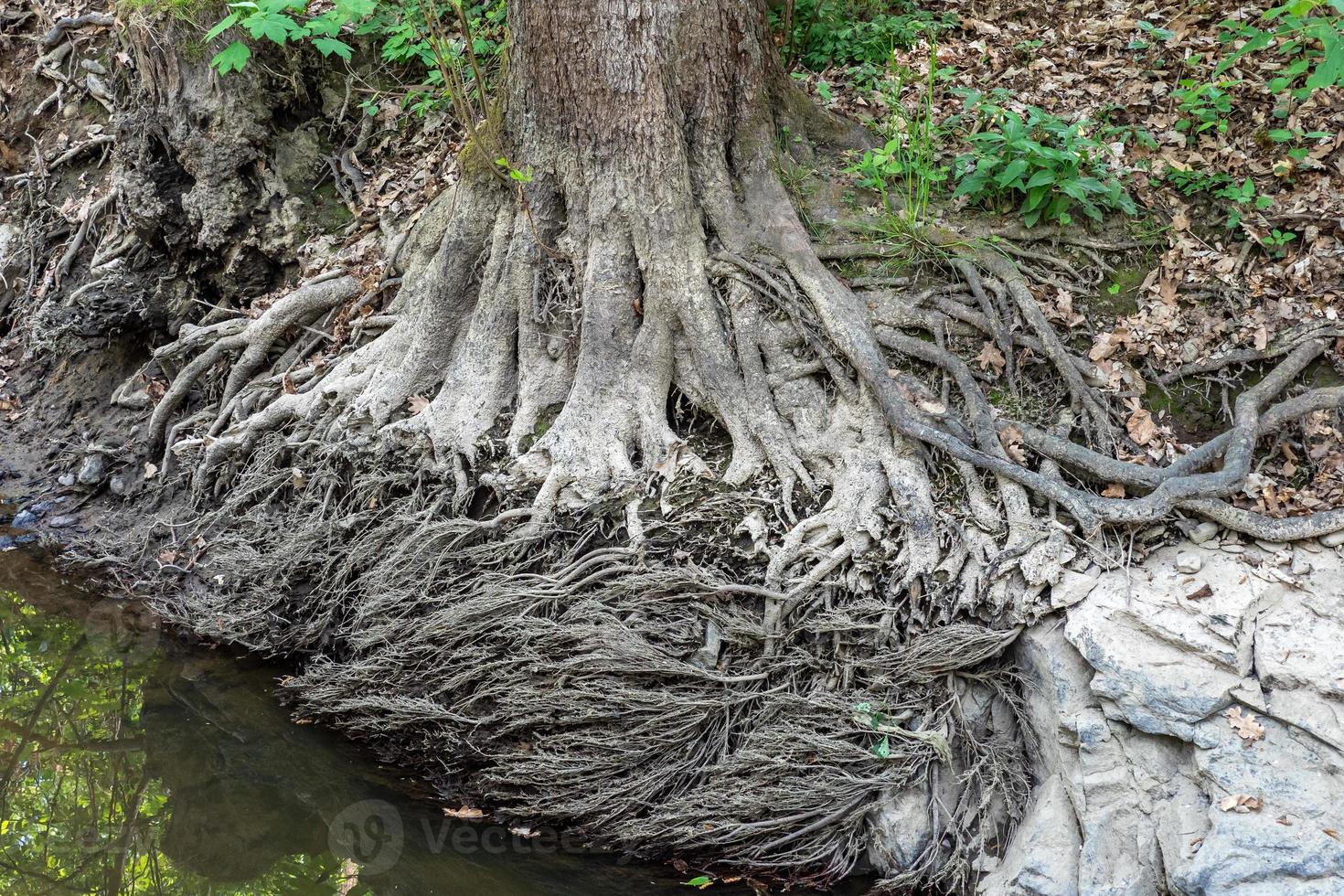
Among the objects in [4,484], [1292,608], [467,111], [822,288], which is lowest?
[4,484]

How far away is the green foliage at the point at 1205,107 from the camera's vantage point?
5223mm

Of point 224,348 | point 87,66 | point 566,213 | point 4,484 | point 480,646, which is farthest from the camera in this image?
point 87,66

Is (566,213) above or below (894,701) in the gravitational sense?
above

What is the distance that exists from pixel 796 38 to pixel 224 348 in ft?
13.5

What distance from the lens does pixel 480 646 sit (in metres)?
4.70

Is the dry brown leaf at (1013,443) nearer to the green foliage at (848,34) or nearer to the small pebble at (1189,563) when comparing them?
the small pebble at (1189,563)

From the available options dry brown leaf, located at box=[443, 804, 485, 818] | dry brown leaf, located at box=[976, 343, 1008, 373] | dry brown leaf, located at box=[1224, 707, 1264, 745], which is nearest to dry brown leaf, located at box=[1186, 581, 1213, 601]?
dry brown leaf, located at box=[1224, 707, 1264, 745]

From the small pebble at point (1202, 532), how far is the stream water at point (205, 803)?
2.32 m

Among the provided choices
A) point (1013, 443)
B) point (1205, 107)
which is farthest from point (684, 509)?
point (1205, 107)

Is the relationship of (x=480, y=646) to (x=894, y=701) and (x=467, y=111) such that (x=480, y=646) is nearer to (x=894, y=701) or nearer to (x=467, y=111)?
(x=894, y=701)

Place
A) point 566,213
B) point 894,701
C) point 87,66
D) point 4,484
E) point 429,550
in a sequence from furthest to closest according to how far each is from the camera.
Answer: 1. point 87,66
2. point 4,484
3. point 566,213
4. point 429,550
5. point 894,701

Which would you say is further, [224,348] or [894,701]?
[224,348]

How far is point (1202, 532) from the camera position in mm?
4082

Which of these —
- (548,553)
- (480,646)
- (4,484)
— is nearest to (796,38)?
(548,553)
